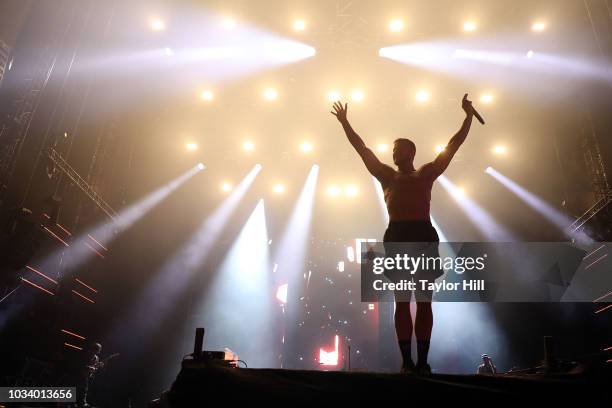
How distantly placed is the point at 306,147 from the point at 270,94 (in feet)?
7.24

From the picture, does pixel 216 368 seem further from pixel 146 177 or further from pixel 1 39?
pixel 146 177

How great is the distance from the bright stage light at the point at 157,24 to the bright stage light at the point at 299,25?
3.05 m

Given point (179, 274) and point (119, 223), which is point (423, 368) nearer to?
point (119, 223)

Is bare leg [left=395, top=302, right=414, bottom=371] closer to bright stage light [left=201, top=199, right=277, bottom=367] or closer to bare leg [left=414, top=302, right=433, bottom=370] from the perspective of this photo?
bare leg [left=414, top=302, right=433, bottom=370]

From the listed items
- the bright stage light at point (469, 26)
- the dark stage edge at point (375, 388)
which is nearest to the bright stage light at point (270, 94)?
the bright stage light at point (469, 26)

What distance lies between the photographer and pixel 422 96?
10039 mm

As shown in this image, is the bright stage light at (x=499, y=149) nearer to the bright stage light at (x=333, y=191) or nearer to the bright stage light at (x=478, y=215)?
the bright stage light at (x=478, y=215)

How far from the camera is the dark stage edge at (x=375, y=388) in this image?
5.94ft

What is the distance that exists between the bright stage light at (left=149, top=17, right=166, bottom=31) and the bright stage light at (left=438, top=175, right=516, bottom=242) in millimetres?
9368

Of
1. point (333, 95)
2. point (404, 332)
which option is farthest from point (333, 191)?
point (404, 332)

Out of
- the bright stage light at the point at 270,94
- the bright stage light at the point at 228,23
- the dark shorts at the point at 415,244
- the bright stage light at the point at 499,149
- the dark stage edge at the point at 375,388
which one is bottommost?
the dark stage edge at the point at 375,388

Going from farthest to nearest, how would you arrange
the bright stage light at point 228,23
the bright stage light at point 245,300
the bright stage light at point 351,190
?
1. the bright stage light at point 245,300
2. the bright stage light at point 351,190
3. the bright stage light at point 228,23

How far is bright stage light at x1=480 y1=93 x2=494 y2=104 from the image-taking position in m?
9.70

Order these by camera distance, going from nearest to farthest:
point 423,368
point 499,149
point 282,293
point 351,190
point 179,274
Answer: point 423,368 < point 499,149 < point 351,190 < point 179,274 < point 282,293
